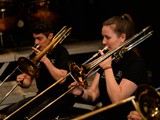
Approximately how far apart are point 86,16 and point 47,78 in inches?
109

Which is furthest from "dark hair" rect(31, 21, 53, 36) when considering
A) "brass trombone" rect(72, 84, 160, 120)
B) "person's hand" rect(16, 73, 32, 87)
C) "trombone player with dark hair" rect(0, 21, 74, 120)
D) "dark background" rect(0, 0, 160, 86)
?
"brass trombone" rect(72, 84, 160, 120)

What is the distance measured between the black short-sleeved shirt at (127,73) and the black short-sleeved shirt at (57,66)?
0.57 meters

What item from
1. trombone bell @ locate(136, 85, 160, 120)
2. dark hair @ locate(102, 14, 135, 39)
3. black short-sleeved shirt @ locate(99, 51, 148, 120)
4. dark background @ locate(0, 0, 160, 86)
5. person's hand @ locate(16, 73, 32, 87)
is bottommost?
trombone bell @ locate(136, 85, 160, 120)

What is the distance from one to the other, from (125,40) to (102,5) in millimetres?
3041

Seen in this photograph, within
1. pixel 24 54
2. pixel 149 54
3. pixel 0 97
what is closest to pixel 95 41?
pixel 149 54

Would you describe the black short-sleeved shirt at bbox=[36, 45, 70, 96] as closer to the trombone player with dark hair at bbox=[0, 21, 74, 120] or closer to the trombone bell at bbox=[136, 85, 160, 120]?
the trombone player with dark hair at bbox=[0, 21, 74, 120]

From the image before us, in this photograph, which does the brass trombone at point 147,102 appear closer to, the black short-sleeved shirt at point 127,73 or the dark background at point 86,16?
the black short-sleeved shirt at point 127,73

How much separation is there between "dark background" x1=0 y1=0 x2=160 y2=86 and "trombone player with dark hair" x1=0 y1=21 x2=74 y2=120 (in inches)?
40.8

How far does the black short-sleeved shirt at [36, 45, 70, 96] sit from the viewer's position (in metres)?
2.94

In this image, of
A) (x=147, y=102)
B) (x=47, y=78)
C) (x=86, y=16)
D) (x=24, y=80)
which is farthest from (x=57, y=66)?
(x=86, y=16)

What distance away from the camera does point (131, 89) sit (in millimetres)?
2312

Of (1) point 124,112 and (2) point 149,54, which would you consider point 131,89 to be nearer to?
(1) point 124,112

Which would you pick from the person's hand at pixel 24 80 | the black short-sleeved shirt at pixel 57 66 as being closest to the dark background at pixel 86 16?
the black short-sleeved shirt at pixel 57 66

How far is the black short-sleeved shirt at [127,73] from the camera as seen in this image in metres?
2.32
